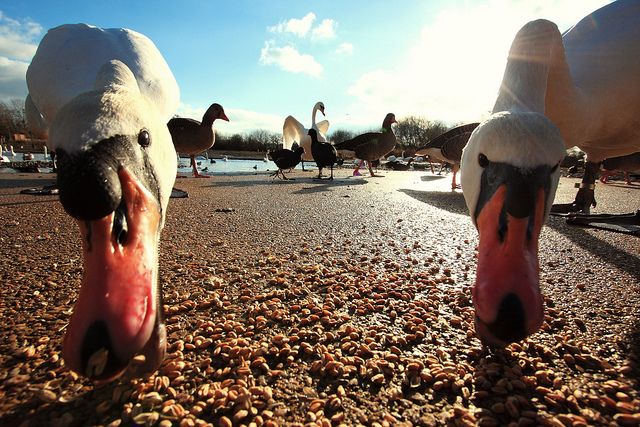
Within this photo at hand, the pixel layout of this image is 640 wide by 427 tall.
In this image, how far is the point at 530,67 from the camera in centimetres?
232

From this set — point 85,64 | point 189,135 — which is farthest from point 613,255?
point 189,135

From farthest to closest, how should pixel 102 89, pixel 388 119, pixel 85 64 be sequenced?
pixel 388 119 → pixel 85 64 → pixel 102 89

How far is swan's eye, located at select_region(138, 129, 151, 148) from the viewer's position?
1255 millimetres

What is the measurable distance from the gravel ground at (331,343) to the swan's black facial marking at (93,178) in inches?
25.9

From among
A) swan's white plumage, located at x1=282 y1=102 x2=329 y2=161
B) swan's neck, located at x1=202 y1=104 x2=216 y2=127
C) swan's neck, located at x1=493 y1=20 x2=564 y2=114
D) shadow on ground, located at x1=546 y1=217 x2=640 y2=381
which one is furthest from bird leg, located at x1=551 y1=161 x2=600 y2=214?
swan's white plumage, located at x1=282 y1=102 x2=329 y2=161

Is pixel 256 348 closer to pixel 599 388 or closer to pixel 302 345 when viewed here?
pixel 302 345

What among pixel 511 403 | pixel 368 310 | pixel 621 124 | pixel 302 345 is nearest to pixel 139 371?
pixel 302 345

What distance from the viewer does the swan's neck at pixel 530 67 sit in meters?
2.13

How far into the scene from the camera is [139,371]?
1148mm

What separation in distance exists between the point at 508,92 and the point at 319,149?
956 centimetres

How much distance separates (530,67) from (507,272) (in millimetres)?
1859

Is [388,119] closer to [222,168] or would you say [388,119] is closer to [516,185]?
[222,168]

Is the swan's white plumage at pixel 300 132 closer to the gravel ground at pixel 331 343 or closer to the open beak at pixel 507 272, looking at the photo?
the gravel ground at pixel 331 343

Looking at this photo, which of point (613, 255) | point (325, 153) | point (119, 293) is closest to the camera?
point (119, 293)
